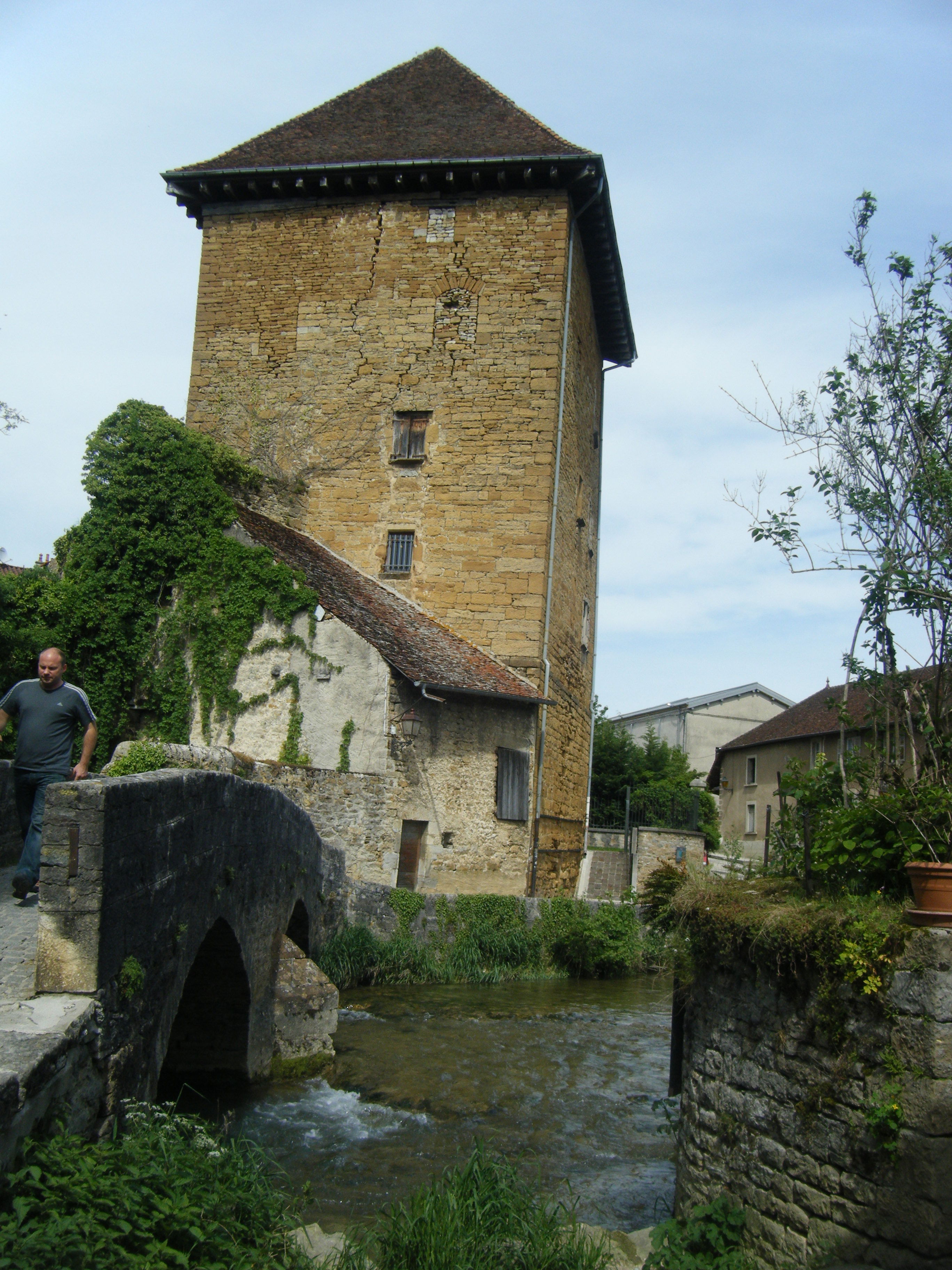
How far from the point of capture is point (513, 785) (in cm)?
1630

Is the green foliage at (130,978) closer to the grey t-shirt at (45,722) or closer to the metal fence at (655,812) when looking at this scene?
the grey t-shirt at (45,722)

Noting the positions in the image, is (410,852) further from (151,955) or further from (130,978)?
(130,978)

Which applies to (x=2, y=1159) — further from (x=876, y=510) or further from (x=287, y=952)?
(x=287, y=952)

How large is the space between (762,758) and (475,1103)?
24973 millimetres

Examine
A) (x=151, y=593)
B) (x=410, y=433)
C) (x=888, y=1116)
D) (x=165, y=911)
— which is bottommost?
(x=888, y=1116)

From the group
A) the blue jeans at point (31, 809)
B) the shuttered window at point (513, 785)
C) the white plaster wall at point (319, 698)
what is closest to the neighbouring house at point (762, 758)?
the shuttered window at point (513, 785)

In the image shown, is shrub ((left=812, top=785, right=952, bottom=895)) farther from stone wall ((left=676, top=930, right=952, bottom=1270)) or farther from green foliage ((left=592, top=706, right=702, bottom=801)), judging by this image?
green foliage ((left=592, top=706, right=702, bottom=801))

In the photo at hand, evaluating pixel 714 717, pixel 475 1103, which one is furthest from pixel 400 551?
pixel 714 717

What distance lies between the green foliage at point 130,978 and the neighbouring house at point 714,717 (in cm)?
3911

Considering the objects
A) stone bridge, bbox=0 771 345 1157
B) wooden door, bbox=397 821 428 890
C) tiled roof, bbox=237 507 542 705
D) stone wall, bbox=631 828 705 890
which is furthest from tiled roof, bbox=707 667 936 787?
stone bridge, bbox=0 771 345 1157

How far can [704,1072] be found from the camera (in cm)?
545

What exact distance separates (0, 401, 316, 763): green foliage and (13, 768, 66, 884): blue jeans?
30.5ft

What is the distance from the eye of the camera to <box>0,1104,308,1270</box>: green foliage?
3.13 m

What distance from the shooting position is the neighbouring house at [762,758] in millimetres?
29016
